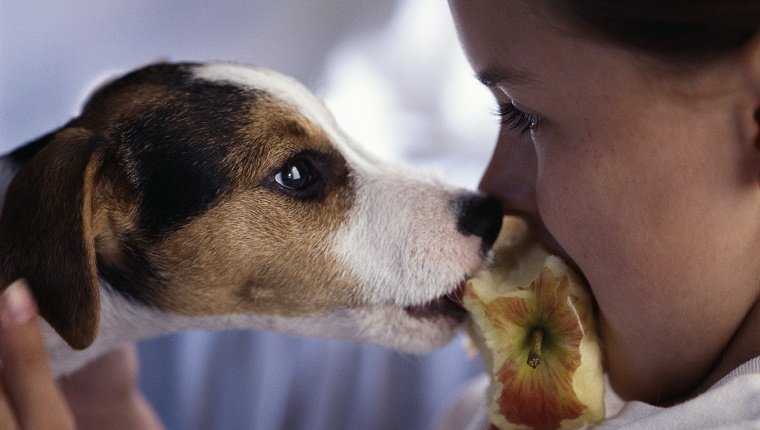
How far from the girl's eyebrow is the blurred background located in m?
1.11

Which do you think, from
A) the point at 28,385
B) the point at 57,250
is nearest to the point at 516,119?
the point at 57,250

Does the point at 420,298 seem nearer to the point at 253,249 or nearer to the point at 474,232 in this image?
the point at 474,232

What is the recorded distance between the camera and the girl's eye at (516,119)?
1.08 metres

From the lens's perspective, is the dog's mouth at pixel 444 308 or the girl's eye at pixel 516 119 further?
the dog's mouth at pixel 444 308

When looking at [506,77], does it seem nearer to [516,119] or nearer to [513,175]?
[516,119]

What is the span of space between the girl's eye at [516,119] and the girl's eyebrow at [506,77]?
6 centimetres

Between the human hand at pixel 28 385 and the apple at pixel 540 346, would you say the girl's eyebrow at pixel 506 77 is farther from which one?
the human hand at pixel 28 385

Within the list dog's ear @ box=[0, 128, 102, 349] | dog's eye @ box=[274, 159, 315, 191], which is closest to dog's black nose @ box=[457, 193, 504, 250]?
dog's eye @ box=[274, 159, 315, 191]

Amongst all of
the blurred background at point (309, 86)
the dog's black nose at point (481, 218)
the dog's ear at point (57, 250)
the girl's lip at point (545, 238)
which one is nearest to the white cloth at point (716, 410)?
the girl's lip at point (545, 238)

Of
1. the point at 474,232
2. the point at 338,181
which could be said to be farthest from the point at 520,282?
the point at 338,181

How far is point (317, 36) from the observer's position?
2432 millimetres

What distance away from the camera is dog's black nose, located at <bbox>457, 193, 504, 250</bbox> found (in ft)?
4.11

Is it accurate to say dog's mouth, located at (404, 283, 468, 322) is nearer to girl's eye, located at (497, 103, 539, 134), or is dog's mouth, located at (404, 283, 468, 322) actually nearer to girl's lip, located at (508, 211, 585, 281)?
girl's lip, located at (508, 211, 585, 281)

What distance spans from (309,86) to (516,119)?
1.20 m
